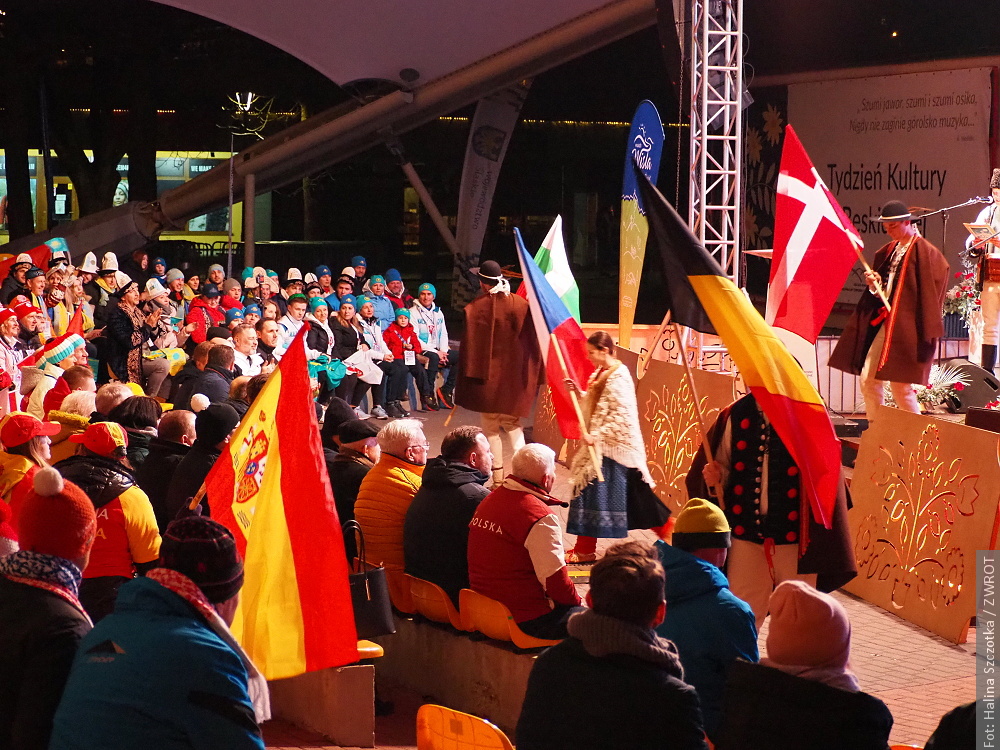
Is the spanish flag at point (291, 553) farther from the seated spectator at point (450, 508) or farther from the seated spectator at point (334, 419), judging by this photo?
the seated spectator at point (334, 419)

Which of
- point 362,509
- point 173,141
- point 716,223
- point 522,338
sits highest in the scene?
point 173,141

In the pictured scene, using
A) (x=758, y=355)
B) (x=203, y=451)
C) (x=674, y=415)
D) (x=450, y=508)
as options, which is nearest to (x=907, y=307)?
(x=674, y=415)

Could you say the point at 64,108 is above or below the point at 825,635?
above

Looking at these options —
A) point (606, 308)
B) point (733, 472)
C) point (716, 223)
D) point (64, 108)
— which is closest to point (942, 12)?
point (716, 223)

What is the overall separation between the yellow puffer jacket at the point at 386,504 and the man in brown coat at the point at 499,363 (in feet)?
12.3

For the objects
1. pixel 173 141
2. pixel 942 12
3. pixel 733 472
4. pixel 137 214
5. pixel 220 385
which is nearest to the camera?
pixel 733 472

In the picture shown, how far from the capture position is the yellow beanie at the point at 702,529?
4469 mm

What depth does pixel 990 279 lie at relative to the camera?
1184 cm

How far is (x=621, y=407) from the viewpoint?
296 inches

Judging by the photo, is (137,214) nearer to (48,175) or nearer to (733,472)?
(48,175)

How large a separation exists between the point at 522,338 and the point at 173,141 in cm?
2209

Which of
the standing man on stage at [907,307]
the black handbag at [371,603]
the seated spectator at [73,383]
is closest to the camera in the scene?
the black handbag at [371,603]

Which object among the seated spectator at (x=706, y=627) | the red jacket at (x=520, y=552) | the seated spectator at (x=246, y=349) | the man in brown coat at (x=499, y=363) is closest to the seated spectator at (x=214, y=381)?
the seated spectator at (x=246, y=349)

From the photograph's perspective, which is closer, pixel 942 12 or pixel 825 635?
pixel 825 635
